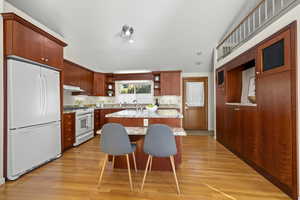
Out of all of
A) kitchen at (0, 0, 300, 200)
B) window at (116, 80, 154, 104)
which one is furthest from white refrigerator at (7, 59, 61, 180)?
window at (116, 80, 154, 104)

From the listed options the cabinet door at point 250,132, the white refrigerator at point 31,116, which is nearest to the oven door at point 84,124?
the white refrigerator at point 31,116

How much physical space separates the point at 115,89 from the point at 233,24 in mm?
4714

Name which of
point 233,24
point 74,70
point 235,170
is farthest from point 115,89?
point 235,170

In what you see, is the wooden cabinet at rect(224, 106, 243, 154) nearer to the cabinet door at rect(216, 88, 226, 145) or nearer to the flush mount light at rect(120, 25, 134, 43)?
the cabinet door at rect(216, 88, 226, 145)

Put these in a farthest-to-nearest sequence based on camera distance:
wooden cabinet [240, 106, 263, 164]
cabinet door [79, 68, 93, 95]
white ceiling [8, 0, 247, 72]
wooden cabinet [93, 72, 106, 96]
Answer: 1. wooden cabinet [93, 72, 106, 96]
2. cabinet door [79, 68, 93, 95]
3. white ceiling [8, 0, 247, 72]
4. wooden cabinet [240, 106, 263, 164]

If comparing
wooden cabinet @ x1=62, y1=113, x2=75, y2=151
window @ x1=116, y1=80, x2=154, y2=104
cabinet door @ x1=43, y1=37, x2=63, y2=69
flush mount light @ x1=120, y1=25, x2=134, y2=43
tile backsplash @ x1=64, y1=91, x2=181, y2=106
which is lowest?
wooden cabinet @ x1=62, y1=113, x2=75, y2=151

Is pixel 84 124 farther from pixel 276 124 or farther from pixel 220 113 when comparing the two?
pixel 276 124

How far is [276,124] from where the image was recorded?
2.08 m

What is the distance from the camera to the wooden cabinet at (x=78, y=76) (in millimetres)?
4289

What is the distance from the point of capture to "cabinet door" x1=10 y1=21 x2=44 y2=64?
2301 mm

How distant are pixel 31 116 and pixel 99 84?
377cm

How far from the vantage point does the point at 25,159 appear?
244 centimetres

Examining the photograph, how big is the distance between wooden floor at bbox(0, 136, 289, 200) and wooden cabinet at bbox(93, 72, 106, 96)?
340cm

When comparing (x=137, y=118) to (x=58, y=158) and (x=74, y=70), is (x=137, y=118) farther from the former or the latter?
(x=74, y=70)
